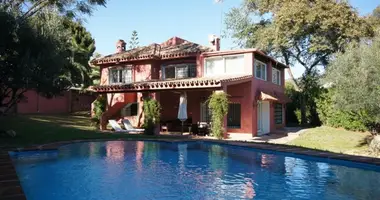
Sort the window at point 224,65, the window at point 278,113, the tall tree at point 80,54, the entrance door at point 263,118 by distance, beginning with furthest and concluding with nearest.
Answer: the window at point 278,113 → the tall tree at point 80,54 → the entrance door at point 263,118 → the window at point 224,65

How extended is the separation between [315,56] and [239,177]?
32.4 m

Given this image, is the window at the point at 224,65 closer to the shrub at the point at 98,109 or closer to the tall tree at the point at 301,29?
the shrub at the point at 98,109

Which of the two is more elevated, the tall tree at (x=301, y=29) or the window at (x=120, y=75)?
the tall tree at (x=301, y=29)

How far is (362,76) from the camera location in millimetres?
17922

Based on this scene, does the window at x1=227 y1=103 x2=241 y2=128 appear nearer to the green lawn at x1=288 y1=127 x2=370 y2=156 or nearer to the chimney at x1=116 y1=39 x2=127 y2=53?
the green lawn at x1=288 y1=127 x2=370 y2=156

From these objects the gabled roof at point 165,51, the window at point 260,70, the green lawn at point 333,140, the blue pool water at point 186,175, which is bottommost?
the blue pool water at point 186,175

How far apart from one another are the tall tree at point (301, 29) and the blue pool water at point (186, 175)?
21580 millimetres

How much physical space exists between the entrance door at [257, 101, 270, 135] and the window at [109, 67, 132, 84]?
1300 centimetres

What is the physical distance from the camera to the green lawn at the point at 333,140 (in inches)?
787

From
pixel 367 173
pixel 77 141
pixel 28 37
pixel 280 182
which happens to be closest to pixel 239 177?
pixel 280 182

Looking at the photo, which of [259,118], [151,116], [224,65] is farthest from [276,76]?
[151,116]

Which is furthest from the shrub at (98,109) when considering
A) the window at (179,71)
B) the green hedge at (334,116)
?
the green hedge at (334,116)

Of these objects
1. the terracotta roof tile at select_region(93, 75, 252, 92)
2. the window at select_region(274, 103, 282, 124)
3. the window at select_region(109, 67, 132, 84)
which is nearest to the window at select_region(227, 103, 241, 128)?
the terracotta roof tile at select_region(93, 75, 252, 92)

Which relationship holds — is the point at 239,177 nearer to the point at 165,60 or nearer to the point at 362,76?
the point at 362,76
